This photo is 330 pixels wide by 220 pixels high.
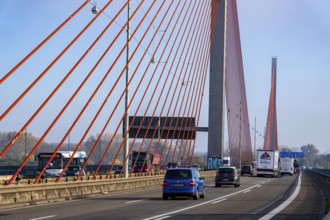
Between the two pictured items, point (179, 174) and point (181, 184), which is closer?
point (181, 184)

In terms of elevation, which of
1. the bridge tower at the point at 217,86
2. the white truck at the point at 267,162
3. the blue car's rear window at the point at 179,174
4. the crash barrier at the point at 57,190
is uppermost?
the bridge tower at the point at 217,86

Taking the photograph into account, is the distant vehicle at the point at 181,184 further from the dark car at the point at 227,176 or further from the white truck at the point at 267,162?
the white truck at the point at 267,162

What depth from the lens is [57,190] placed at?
96.3 feet

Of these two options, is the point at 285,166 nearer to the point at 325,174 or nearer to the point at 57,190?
the point at 325,174

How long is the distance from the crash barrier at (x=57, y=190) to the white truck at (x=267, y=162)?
3836 centimetres

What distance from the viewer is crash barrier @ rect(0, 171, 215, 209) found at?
24584 mm

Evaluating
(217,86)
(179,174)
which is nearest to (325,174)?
(217,86)

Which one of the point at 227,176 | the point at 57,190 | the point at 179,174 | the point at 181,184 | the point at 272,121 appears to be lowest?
the point at 57,190

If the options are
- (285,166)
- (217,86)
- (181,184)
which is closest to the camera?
(181,184)

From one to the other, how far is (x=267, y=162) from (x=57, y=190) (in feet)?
172

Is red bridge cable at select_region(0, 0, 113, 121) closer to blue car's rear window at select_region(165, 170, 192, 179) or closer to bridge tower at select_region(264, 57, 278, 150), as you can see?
blue car's rear window at select_region(165, 170, 192, 179)

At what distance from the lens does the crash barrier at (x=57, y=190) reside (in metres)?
24.6

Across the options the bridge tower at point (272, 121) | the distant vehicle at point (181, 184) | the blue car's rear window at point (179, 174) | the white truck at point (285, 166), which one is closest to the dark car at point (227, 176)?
the distant vehicle at point (181, 184)

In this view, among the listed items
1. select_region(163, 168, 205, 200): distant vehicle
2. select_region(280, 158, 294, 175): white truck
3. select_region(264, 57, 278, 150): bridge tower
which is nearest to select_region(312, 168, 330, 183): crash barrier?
select_region(163, 168, 205, 200): distant vehicle
